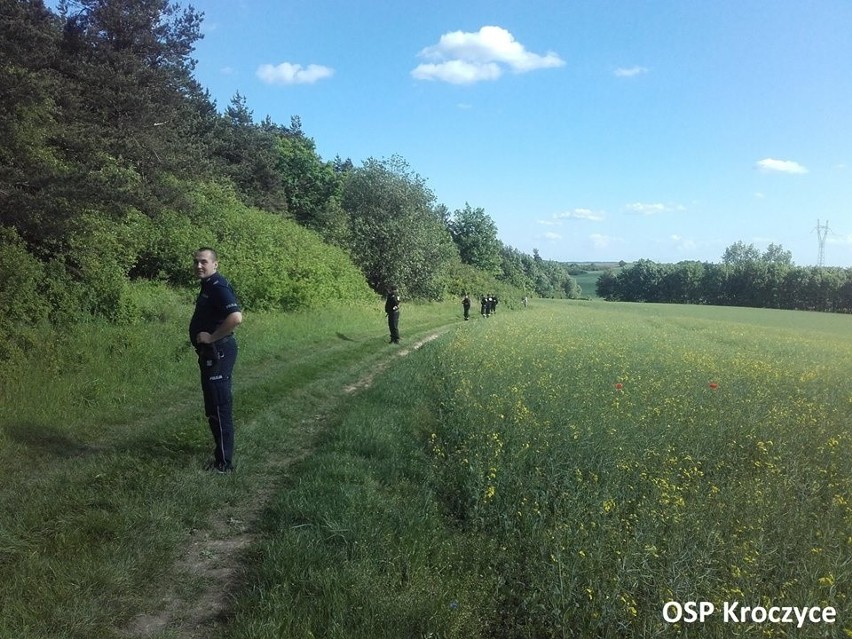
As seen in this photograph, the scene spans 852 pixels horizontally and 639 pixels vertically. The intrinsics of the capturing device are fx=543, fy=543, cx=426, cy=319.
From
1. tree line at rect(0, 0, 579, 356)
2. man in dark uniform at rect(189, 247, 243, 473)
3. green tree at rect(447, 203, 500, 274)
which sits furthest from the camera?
green tree at rect(447, 203, 500, 274)

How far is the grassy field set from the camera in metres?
3.44

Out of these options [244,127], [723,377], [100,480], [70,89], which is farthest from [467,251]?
[100,480]

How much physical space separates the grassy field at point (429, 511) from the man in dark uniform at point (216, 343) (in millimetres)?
386

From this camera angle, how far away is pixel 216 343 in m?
5.91

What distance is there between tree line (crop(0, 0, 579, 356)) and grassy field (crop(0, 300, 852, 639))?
3.56 meters

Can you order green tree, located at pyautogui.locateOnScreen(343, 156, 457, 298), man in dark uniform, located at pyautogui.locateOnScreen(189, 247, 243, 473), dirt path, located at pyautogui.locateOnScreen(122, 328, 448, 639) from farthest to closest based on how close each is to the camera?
green tree, located at pyautogui.locateOnScreen(343, 156, 457, 298) < man in dark uniform, located at pyautogui.locateOnScreen(189, 247, 243, 473) < dirt path, located at pyautogui.locateOnScreen(122, 328, 448, 639)

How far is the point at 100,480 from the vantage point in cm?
536

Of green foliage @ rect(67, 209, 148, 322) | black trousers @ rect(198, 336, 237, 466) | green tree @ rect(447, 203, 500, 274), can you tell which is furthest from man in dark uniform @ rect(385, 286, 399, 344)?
green tree @ rect(447, 203, 500, 274)

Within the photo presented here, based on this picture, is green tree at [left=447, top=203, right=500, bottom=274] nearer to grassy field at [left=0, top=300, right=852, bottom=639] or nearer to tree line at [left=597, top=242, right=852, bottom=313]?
tree line at [left=597, top=242, right=852, bottom=313]

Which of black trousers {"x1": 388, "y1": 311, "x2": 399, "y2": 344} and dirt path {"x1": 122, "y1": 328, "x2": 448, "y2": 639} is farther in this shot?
black trousers {"x1": 388, "y1": 311, "x2": 399, "y2": 344}

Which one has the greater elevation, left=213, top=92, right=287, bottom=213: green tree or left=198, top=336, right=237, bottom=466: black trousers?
left=213, top=92, right=287, bottom=213: green tree

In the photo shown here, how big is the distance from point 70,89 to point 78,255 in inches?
460

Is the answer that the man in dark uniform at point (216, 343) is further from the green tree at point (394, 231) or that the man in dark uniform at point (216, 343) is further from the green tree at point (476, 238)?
the green tree at point (476, 238)

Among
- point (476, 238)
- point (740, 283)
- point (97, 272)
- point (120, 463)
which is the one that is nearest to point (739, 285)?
point (740, 283)
